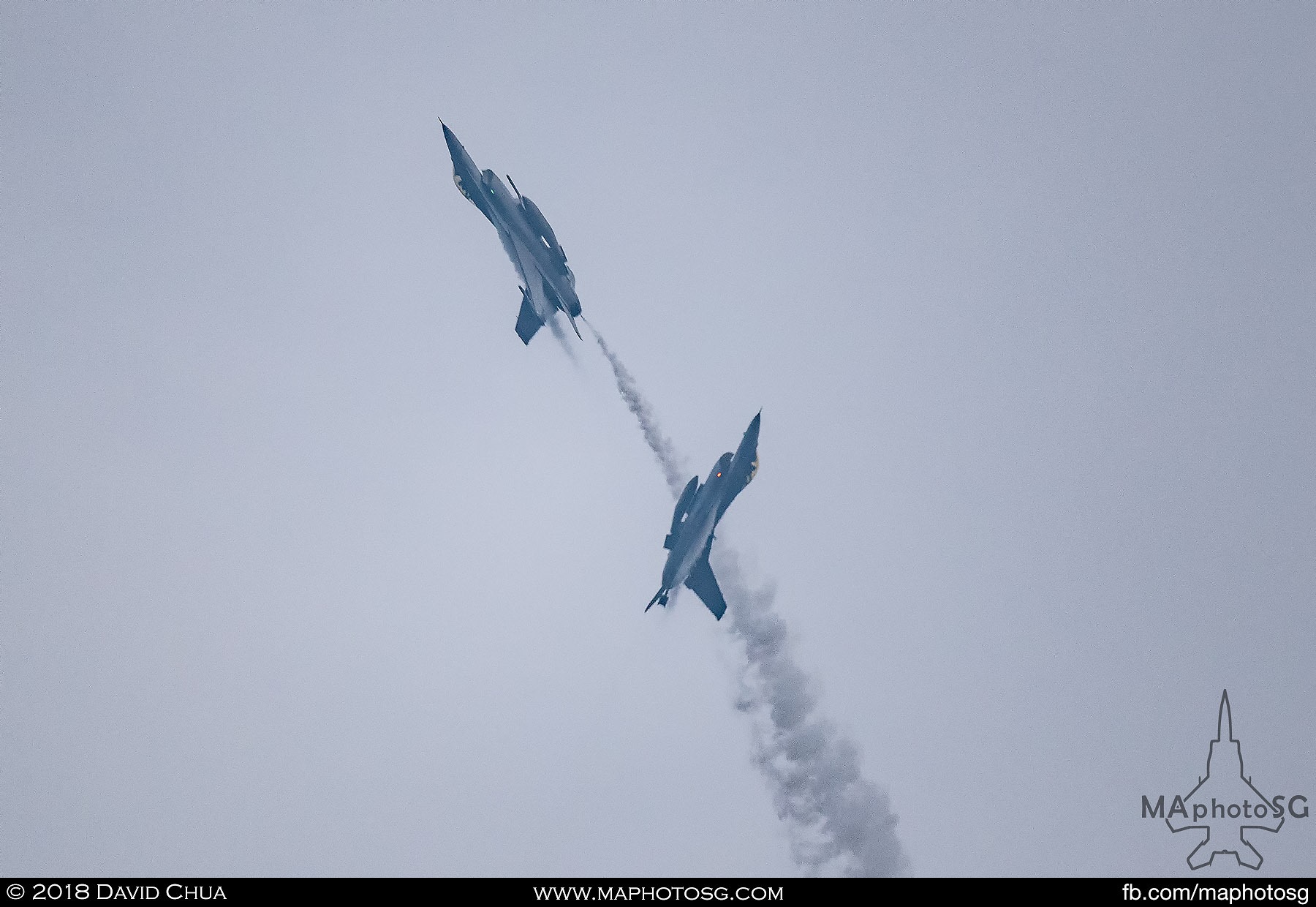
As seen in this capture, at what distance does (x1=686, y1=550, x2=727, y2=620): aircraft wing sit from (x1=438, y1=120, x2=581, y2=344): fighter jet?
17160mm

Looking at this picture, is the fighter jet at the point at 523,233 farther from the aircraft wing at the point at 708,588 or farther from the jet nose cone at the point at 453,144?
the aircraft wing at the point at 708,588

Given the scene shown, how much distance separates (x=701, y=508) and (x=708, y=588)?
328 inches

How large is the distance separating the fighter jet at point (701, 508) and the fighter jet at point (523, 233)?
12.5 m

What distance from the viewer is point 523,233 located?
54.9 meters

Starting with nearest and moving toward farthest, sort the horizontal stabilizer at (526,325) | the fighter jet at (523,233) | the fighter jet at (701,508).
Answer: the fighter jet at (701,508)
the fighter jet at (523,233)
the horizontal stabilizer at (526,325)

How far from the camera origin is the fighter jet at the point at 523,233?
5462 cm

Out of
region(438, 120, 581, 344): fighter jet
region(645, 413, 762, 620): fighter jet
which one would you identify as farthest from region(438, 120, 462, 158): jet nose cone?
region(645, 413, 762, 620): fighter jet

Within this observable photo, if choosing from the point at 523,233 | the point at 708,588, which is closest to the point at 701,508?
the point at 708,588

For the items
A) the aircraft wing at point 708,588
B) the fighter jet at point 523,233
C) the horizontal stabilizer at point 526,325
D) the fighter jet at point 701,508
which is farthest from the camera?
the horizontal stabilizer at point 526,325

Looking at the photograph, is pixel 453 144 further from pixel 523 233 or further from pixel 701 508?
pixel 701 508

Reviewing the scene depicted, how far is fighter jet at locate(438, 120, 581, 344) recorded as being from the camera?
54.6m

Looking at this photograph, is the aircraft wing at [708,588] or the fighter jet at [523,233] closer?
the fighter jet at [523,233]

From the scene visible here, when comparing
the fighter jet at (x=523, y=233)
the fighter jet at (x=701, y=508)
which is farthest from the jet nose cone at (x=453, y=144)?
the fighter jet at (x=701, y=508)
